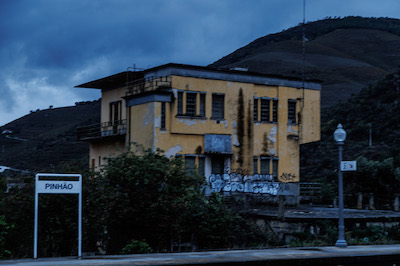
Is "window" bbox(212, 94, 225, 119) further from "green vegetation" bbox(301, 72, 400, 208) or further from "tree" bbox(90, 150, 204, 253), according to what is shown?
"tree" bbox(90, 150, 204, 253)

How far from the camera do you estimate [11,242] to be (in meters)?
22.8

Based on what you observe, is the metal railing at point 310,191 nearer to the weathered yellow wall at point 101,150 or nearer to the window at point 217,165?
the window at point 217,165

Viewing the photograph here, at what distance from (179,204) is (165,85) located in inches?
742

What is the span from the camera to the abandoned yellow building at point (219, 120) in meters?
43.4

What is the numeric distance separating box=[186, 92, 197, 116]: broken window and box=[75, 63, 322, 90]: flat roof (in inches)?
50.7

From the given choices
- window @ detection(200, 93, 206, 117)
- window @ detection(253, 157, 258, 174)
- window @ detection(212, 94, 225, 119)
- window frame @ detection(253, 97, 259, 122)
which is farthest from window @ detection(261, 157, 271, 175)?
window @ detection(200, 93, 206, 117)

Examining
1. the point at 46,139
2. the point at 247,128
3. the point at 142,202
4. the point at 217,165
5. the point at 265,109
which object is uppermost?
the point at 46,139

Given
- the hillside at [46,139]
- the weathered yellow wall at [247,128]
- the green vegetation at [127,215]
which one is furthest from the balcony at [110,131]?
the hillside at [46,139]

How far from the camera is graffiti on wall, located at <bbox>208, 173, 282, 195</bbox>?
44.4 meters

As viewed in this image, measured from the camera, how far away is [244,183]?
4538cm

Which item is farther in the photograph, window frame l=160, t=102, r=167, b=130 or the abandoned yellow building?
the abandoned yellow building

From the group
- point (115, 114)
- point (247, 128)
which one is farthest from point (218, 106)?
point (115, 114)

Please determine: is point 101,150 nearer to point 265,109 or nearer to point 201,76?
point 201,76

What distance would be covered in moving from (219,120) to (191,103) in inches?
95.6
